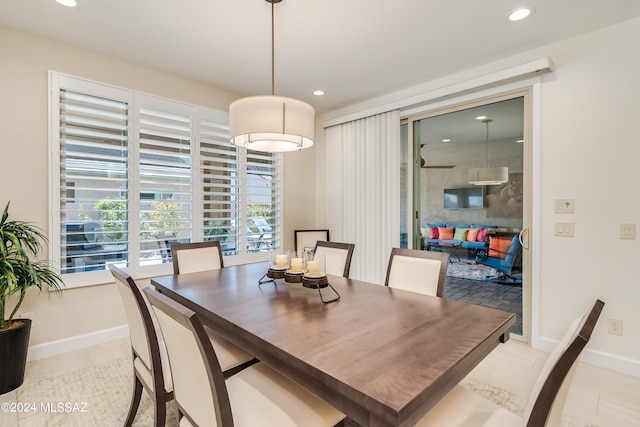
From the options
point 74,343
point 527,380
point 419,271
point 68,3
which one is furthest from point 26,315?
point 527,380

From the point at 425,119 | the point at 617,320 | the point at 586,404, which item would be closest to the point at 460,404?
→ the point at 586,404

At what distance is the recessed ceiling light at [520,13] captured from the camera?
2209 millimetres

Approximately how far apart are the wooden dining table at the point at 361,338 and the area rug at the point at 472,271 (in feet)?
6.35

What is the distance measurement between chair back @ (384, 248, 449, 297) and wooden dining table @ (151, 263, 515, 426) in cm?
26

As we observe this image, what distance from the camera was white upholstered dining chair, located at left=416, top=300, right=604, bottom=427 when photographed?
2.66 feet

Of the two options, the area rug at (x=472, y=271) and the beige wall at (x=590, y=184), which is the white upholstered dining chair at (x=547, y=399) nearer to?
the beige wall at (x=590, y=184)

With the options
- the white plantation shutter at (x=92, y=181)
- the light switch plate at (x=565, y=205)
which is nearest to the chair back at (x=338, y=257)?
the light switch plate at (x=565, y=205)

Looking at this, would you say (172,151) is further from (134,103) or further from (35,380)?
(35,380)

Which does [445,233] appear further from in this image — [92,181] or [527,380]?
[92,181]

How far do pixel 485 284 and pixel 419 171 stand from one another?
149cm

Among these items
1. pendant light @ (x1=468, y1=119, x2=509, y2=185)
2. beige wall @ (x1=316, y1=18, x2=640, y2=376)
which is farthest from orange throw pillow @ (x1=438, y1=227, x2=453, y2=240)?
beige wall @ (x1=316, y1=18, x2=640, y2=376)

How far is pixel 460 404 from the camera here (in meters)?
1.25

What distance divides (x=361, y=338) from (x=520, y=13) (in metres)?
2.57

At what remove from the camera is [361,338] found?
4.02 feet
